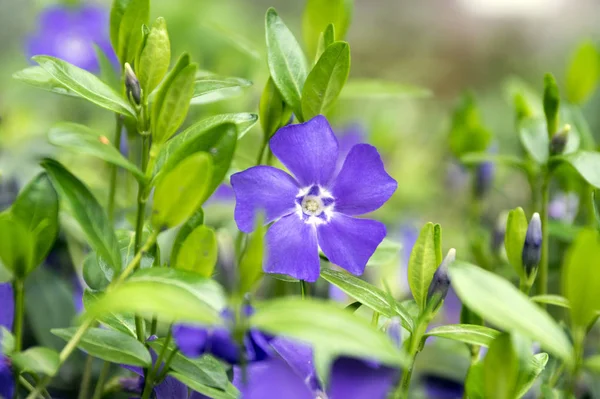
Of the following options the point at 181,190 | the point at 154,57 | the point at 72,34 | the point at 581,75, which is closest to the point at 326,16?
the point at 154,57

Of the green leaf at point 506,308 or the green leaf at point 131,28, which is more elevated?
the green leaf at point 131,28

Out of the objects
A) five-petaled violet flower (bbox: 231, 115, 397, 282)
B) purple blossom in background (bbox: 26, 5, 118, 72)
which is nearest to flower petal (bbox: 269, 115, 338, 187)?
five-petaled violet flower (bbox: 231, 115, 397, 282)

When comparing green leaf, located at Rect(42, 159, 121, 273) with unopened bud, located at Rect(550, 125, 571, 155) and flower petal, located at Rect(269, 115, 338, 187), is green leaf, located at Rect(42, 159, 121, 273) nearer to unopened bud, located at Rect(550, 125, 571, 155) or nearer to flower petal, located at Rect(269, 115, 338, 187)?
flower petal, located at Rect(269, 115, 338, 187)

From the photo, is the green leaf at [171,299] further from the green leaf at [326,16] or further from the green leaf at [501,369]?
the green leaf at [326,16]

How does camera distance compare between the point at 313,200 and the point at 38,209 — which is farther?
the point at 313,200

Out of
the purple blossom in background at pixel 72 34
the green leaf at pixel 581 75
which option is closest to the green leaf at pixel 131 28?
the green leaf at pixel 581 75

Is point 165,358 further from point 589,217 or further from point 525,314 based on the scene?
point 589,217

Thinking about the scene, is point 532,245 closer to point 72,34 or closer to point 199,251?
point 199,251
